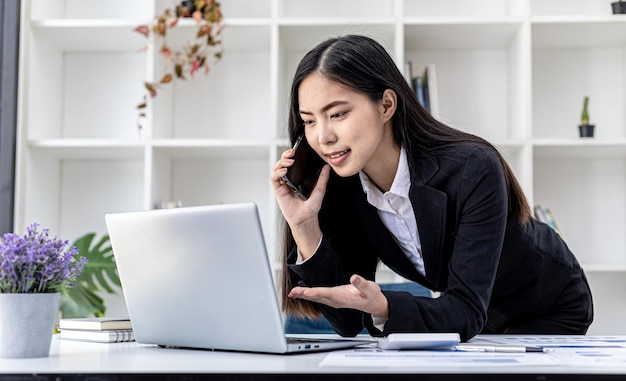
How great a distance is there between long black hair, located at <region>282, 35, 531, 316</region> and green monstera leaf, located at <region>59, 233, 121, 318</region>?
4.58 feet

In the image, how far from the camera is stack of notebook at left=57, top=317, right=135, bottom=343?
4.64 ft

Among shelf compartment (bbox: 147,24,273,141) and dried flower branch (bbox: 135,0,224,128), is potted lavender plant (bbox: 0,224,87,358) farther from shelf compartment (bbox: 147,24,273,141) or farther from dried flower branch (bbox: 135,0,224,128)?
shelf compartment (bbox: 147,24,273,141)

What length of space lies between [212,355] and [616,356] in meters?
0.56

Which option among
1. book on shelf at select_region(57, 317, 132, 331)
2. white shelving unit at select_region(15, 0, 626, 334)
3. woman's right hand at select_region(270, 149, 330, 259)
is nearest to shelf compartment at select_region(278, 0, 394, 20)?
white shelving unit at select_region(15, 0, 626, 334)

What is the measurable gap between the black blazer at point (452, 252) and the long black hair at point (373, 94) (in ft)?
0.11

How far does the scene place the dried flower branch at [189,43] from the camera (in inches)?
111

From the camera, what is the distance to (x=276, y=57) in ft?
9.25

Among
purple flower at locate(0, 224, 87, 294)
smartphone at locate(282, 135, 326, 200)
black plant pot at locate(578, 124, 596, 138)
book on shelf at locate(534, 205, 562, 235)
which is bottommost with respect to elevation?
purple flower at locate(0, 224, 87, 294)

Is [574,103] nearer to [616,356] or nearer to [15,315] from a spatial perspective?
[616,356]

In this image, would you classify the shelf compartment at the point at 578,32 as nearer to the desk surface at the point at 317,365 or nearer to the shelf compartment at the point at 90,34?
the shelf compartment at the point at 90,34

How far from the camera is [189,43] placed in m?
2.96

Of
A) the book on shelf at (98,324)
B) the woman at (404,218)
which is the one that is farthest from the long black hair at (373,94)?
the book on shelf at (98,324)

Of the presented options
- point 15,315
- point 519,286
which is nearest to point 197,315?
point 15,315

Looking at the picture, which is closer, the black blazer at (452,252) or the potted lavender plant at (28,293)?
the potted lavender plant at (28,293)
